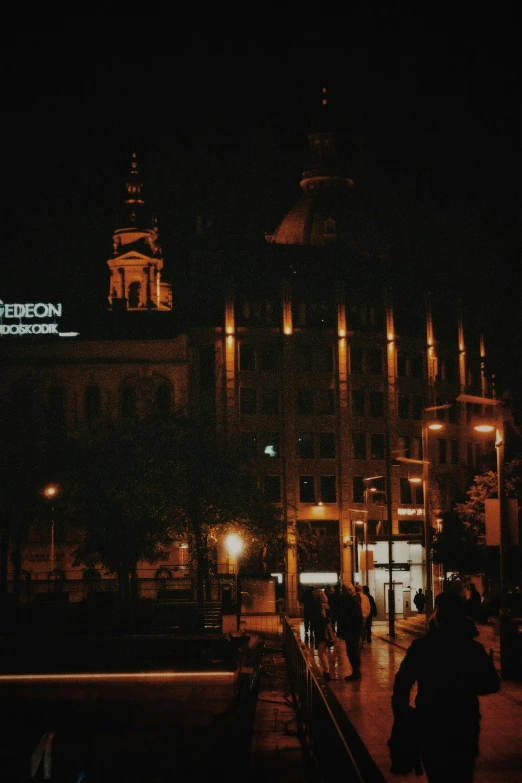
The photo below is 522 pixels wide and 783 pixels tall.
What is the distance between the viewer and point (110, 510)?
59.8 meters

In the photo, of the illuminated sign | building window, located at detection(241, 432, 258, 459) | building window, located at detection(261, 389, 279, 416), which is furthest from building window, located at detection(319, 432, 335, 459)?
the illuminated sign

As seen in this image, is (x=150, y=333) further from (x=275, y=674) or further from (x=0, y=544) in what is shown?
(x=275, y=674)

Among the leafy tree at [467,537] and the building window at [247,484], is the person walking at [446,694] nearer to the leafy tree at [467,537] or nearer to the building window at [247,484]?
the leafy tree at [467,537]

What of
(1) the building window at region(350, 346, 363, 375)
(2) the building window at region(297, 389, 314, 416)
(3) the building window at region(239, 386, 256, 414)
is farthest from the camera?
(1) the building window at region(350, 346, 363, 375)

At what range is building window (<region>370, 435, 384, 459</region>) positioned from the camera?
8556 centimetres

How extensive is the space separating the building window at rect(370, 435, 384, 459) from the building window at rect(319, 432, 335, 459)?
288 cm

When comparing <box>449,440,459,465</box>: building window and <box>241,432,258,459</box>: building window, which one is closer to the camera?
<box>241,432,258,459</box>: building window

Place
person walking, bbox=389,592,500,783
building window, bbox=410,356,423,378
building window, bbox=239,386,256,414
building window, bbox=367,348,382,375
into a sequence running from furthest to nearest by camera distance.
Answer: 1. building window, bbox=410,356,423,378
2. building window, bbox=367,348,382,375
3. building window, bbox=239,386,256,414
4. person walking, bbox=389,592,500,783

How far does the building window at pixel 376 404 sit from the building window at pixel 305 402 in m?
4.57

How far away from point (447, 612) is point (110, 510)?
51.9 m

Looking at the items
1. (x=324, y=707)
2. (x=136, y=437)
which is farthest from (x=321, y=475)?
(x=324, y=707)

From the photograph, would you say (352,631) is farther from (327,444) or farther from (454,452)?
(454,452)

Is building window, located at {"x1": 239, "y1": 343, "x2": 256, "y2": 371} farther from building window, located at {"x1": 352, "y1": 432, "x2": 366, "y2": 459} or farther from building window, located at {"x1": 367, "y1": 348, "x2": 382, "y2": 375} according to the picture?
building window, located at {"x1": 352, "y1": 432, "x2": 366, "y2": 459}

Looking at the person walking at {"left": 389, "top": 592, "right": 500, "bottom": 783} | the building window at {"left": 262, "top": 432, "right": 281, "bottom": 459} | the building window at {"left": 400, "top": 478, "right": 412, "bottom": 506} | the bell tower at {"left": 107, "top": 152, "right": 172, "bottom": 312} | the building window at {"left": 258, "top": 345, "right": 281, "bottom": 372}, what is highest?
the bell tower at {"left": 107, "top": 152, "right": 172, "bottom": 312}
